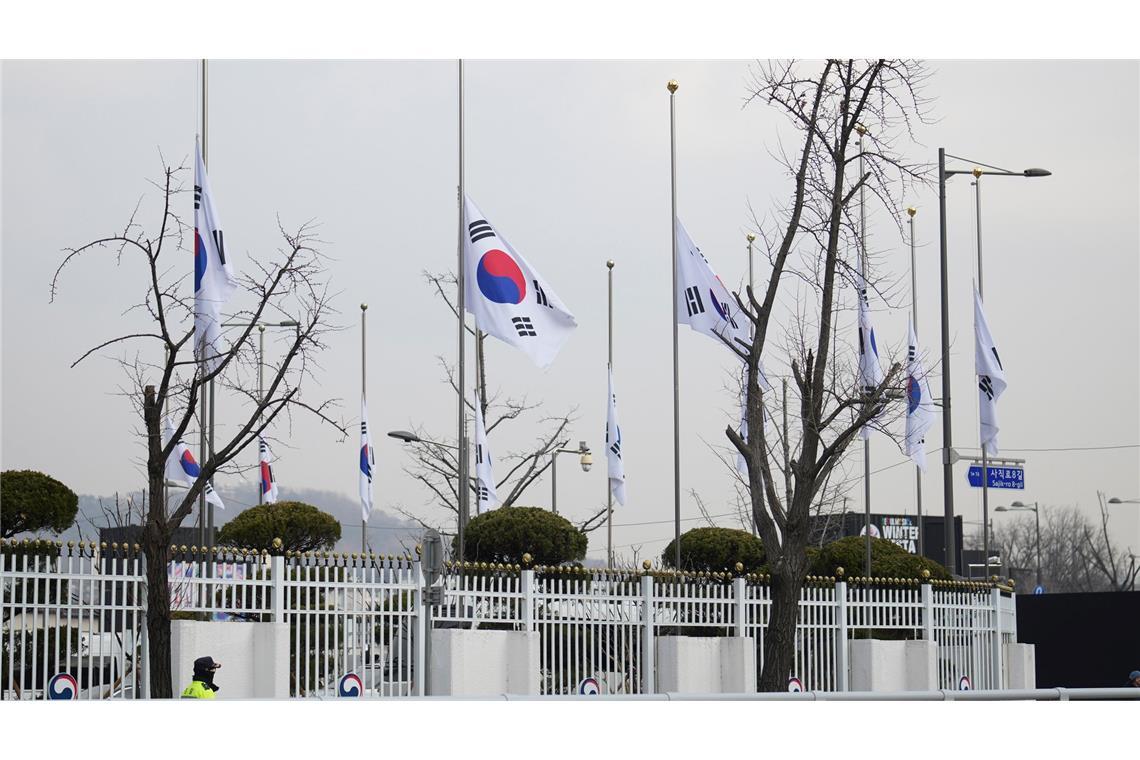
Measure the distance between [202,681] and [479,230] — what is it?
26.8 ft

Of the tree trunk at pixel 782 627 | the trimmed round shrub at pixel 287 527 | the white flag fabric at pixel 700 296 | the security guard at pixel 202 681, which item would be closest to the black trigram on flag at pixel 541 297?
the white flag fabric at pixel 700 296

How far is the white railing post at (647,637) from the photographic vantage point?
21016mm

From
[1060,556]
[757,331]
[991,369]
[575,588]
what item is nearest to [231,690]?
[575,588]

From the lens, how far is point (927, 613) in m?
24.7

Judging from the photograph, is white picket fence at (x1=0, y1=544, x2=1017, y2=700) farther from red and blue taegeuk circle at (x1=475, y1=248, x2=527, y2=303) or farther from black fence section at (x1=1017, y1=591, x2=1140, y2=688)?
black fence section at (x1=1017, y1=591, x2=1140, y2=688)

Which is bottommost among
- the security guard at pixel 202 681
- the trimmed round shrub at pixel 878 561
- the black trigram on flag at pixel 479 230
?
the security guard at pixel 202 681

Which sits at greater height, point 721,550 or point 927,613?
point 721,550

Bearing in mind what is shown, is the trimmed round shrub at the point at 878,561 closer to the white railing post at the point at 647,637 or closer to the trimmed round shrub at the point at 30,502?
the white railing post at the point at 647,637

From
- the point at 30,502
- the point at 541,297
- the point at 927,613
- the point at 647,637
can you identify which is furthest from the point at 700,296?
the point at 30,502

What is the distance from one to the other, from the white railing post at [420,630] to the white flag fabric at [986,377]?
1380 centimetres

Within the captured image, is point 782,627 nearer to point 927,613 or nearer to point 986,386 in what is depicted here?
point 927,613

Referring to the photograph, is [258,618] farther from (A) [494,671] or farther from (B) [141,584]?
(A) [494,671]

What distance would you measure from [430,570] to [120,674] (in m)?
3.57

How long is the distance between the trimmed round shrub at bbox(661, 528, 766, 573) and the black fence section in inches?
332
